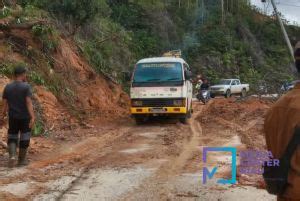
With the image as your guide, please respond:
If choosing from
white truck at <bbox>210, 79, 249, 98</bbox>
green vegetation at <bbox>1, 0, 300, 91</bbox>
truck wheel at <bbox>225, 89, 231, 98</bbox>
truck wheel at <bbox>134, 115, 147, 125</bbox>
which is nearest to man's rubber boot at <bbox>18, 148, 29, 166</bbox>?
truck wheel at <bbox>134, 115, 147, 125</bbox>

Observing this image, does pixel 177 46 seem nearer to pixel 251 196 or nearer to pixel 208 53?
pixel 208 53

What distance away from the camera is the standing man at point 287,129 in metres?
2.65

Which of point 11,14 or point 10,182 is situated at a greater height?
point 11,14

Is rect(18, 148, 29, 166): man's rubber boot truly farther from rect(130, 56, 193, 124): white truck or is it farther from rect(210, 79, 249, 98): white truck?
rect(210, 79, 249, 98): white truck

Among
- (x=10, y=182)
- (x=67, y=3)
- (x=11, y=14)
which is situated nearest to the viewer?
(x=10, y=182)

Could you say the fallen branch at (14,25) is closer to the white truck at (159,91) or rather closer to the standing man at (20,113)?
the white truck at (159,91)

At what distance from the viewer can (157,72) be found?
17438 mm

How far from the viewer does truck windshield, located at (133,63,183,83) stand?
17.2 meters

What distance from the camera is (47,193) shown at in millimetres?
7160

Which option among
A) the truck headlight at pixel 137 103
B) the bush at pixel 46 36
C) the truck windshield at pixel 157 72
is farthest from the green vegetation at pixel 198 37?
the truck headlight at pixel 137 103

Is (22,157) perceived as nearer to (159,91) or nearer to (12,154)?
(12,154)

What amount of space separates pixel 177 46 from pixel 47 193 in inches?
1777

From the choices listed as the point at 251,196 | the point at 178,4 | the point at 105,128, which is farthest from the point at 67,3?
the point at 178,4

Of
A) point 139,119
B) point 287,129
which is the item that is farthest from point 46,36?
point 287,129
